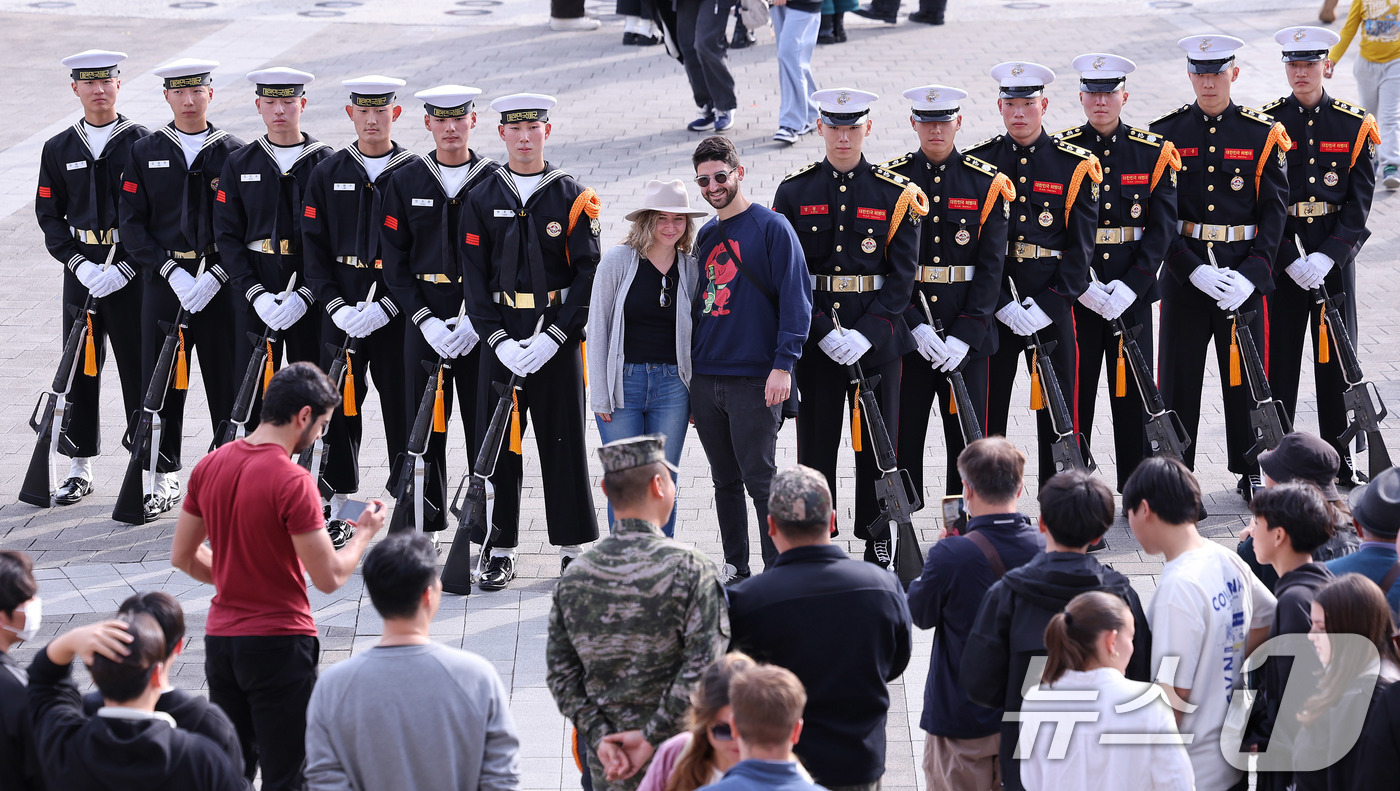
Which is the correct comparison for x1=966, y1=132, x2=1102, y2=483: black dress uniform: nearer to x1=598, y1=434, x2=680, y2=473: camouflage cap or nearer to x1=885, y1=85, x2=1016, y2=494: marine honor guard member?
x1=885, y1=85, x2=1016, y2=494: marine honor guard member

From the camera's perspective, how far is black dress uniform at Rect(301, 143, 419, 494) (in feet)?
23.3

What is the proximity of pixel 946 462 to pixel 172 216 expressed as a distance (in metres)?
4.29

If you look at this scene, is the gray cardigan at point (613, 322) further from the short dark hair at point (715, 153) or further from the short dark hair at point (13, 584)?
the short dark hair at point (13, 584)

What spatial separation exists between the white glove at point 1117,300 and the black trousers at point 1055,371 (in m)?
0.17

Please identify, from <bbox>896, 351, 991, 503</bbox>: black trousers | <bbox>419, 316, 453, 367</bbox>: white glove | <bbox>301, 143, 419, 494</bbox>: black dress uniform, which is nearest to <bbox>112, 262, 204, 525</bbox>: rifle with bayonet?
<bbox>301, 143, 419, 494</bbox>: black dress uniform

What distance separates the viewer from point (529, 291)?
675 centimetres

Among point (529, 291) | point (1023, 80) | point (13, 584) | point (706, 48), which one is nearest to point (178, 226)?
point (529, 291)

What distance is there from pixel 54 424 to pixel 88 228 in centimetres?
102

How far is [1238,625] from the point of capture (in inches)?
166

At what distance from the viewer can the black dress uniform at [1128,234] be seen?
7.22 meters

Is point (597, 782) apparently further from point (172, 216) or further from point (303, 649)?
point (172, 216)

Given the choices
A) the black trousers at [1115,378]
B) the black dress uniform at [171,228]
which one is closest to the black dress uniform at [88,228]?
the black dress uniform at [171,228]

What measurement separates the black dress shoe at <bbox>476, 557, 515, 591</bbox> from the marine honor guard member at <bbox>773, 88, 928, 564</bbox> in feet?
5.34

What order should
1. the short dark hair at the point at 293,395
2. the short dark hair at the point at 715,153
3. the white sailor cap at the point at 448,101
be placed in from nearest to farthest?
the short dark hair at the point at 293,395
the short dark hair at the point at 715,153
the white sailor cap at the point at 448,101
